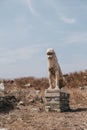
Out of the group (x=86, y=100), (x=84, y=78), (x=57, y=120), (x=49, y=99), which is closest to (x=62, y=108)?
(x=49, y=99)

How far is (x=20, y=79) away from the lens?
24094mm

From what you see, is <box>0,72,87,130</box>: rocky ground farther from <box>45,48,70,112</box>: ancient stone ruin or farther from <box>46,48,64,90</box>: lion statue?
<box>46,48,64,90</box>: lion statue

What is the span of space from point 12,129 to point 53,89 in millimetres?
3711

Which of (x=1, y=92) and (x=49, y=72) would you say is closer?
(x=49, y=72)

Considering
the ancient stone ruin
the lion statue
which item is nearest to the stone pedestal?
the ancient stone ruin

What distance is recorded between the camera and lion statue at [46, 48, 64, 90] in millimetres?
14188

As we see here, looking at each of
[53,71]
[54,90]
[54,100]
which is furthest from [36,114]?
[53,71]

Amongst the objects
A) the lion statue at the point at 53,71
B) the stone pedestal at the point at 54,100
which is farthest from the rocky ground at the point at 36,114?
the lion statue at the point at 53,71

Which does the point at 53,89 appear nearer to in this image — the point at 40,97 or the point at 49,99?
the point at 49,99

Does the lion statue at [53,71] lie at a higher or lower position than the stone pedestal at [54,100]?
higher

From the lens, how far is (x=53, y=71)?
14.5 meters

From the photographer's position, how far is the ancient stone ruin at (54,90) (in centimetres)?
1394

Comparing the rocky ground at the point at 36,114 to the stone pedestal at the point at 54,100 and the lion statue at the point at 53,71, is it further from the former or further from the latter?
the lion statue at the point at 53,71

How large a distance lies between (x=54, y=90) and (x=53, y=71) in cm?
85
